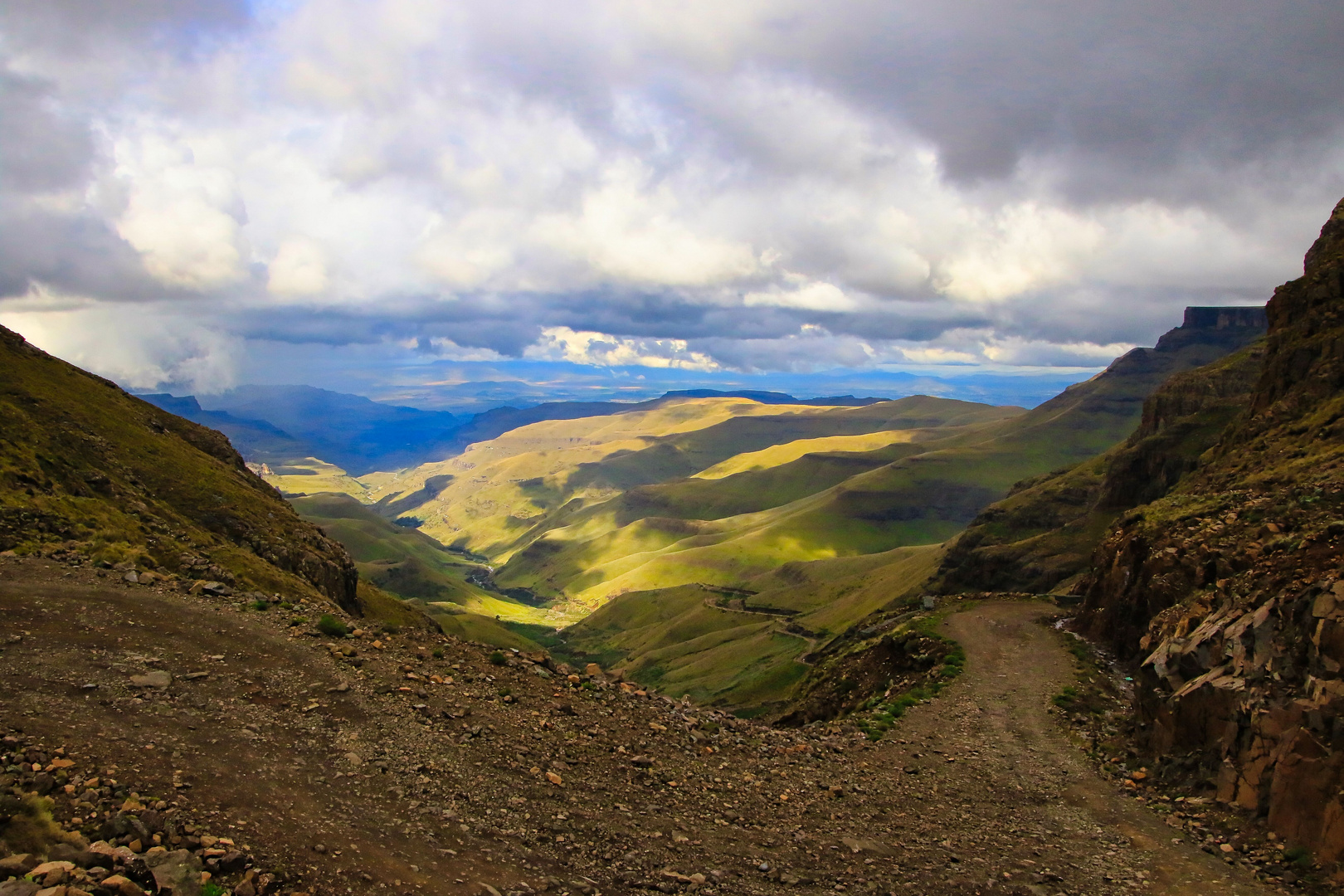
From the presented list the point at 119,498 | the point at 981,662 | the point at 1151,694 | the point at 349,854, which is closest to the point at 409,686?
the point at 349,854

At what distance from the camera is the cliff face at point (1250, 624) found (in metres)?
16.4

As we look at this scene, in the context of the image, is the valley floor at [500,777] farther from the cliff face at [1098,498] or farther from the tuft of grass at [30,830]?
→ the cliff face at [1098,498]

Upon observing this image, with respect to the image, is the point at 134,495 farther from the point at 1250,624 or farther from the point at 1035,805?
the point at 1250,624

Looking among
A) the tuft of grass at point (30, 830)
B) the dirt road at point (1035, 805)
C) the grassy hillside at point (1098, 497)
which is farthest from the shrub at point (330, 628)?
the grassy hillside at point (1098, 497)

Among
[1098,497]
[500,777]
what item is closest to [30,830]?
[500,777]

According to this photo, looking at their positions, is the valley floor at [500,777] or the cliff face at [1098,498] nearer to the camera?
the valley floor at [500,777]

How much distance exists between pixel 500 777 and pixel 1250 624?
2113cm

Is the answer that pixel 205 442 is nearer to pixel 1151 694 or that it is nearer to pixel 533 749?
pixel 533 749

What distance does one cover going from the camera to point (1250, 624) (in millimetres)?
20688

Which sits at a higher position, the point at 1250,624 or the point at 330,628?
the point at 1250,624

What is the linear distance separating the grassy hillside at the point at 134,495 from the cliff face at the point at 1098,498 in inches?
3563

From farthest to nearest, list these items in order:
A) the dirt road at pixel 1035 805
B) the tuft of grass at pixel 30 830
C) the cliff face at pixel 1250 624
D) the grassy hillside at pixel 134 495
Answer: the grassy hillside at pixel 134 495, the cliff face at pixel 1250 624, the dirt road at pixel 1035 805, the tuft of grass at pixel 30 830

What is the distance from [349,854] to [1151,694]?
79.6ft

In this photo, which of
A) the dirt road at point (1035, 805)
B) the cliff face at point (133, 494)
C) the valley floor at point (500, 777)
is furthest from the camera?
the cliff face at point (133, 494)
